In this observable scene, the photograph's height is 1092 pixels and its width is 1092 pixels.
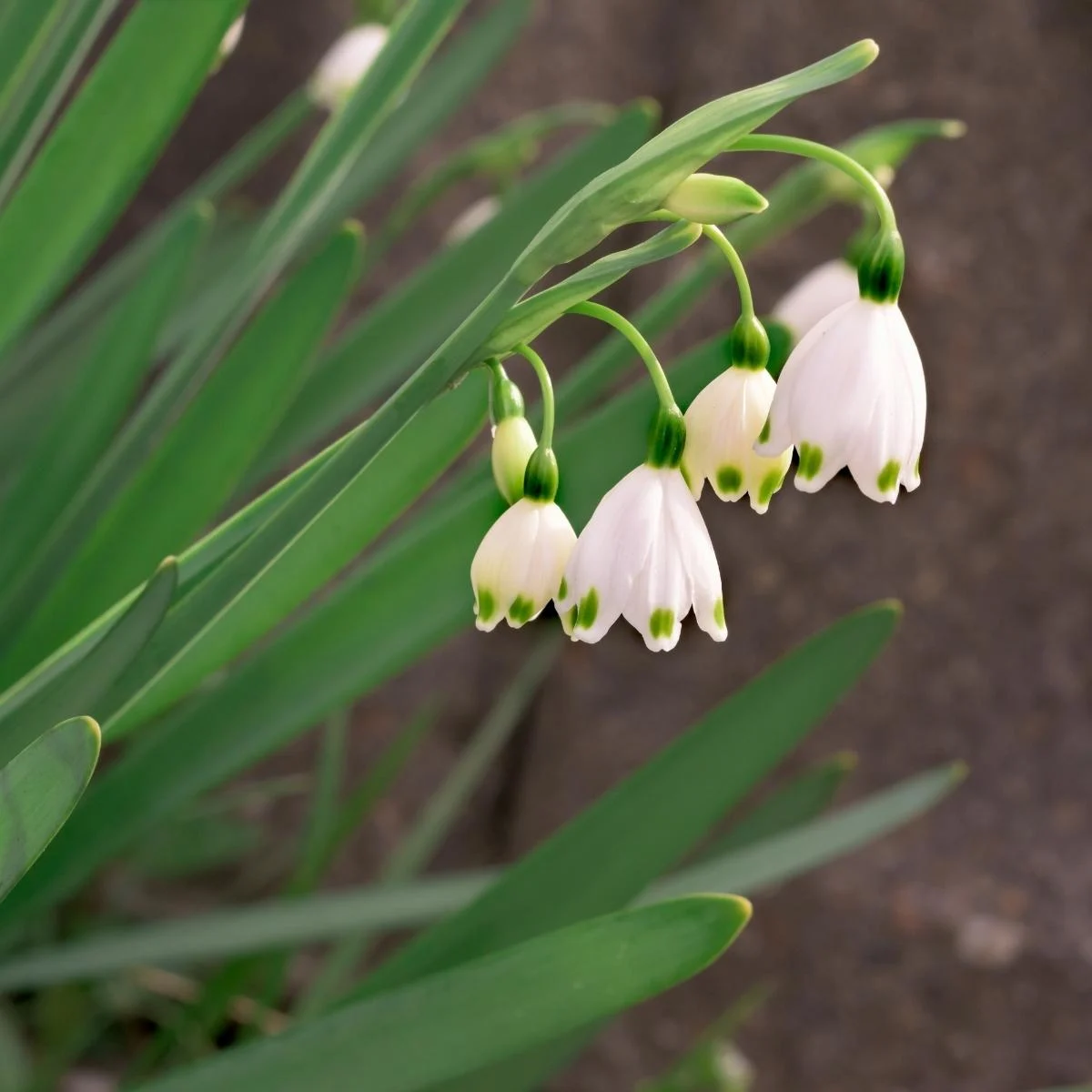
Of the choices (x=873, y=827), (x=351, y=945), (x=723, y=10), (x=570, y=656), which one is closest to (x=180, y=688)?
(x=873, y=827)

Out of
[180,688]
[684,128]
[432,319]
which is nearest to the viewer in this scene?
[684,128]

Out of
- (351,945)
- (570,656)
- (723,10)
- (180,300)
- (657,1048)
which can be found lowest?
(657,1048)

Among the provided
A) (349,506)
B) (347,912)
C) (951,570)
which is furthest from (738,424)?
(951,570)

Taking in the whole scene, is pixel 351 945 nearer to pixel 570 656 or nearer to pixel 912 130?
pixel 570 656

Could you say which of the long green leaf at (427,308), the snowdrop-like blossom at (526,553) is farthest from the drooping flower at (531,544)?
the long green leaf at (427,308)

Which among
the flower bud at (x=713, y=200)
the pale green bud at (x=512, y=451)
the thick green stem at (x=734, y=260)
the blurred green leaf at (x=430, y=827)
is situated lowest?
the blurred green leaf at (x=430, y=827)

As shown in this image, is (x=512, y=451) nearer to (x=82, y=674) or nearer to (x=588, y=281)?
(x=588, y=281)

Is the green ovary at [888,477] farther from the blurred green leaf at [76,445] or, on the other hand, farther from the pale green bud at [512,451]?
the blurred green leaf at [76,445]
